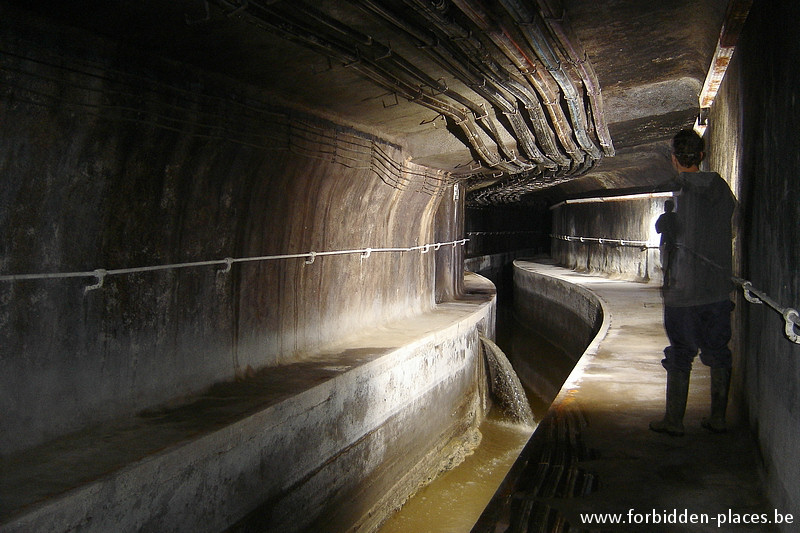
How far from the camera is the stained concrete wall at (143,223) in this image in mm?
3816

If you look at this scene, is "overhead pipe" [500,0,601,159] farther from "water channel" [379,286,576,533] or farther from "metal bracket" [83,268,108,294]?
"water channel" [379,286,576,533]

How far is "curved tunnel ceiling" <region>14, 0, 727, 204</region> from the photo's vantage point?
3965mm

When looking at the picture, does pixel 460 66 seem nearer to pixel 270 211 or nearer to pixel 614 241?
pixel 270 211

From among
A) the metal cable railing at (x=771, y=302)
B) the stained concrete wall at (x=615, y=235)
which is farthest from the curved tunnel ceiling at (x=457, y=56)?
the stained concrete wall at (x=615, y=235)

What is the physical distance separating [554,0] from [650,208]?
11054mm

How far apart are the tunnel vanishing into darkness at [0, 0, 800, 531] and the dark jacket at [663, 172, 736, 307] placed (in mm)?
161

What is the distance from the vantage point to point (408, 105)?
660cm

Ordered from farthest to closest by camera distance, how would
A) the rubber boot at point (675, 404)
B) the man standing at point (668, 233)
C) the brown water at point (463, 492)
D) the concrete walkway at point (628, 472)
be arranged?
the brown water at point (463, 492)
the man standing at point (668, 233)
the rubber boot at point (675, 404)
the concrete walkway at point (628, 472)

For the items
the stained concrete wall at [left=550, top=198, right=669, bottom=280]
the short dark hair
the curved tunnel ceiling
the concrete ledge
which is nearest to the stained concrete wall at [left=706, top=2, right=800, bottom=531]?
the short dark hair

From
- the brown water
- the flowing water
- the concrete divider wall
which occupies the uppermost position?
the concrete divider wall

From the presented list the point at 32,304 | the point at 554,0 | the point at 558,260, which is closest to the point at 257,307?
the point at 32,304

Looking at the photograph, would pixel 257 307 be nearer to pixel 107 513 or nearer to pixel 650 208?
pixel 107 513

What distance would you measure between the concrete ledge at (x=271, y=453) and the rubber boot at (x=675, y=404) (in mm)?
2768

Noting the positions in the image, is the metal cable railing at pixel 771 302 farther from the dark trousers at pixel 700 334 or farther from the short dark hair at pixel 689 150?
the short dark hair at pixel 689 150
